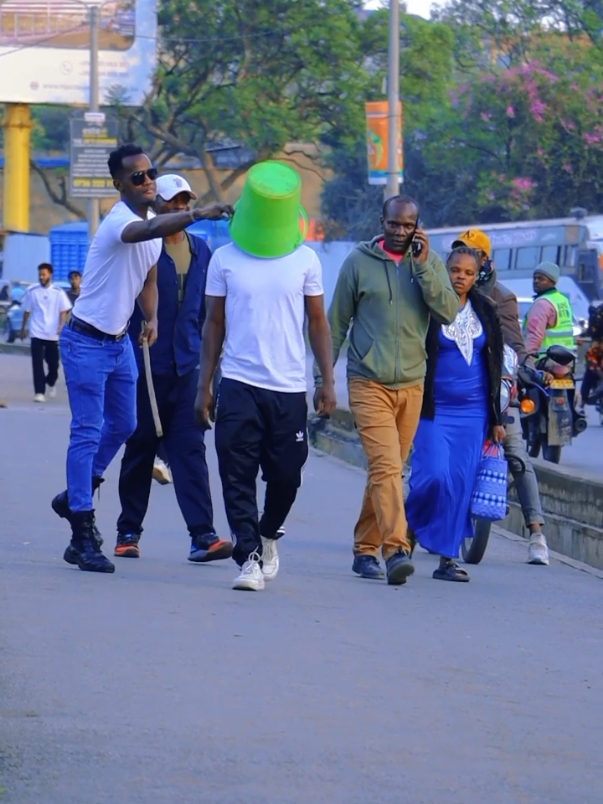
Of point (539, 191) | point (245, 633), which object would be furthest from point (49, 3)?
point (245, 633)

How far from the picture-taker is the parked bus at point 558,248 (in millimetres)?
36156

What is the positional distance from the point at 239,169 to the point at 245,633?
39.0 m

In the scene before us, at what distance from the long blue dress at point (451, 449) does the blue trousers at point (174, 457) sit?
106 centimetres

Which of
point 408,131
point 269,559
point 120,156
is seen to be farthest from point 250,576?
point 408,131

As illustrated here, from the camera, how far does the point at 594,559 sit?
952 centimetres

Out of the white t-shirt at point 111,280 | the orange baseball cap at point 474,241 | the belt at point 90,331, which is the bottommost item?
the belt at point 90,331

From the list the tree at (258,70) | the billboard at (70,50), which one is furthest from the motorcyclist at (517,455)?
the billboard at (70,50)

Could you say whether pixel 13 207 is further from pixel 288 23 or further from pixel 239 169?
pixel 288 23

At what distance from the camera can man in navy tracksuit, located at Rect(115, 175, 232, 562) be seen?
315 inches

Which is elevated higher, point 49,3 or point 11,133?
point 49,3

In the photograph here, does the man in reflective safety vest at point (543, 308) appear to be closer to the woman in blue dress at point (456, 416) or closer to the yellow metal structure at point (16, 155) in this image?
the woman in blue dress at point (456, 416)

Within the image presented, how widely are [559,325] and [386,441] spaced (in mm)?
5873

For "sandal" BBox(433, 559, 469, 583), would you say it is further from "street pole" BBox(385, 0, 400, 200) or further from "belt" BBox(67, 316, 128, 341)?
"street pole" BBox(385, 0, 400, 200)

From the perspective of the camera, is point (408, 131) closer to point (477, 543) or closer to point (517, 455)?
point (517, 455)
